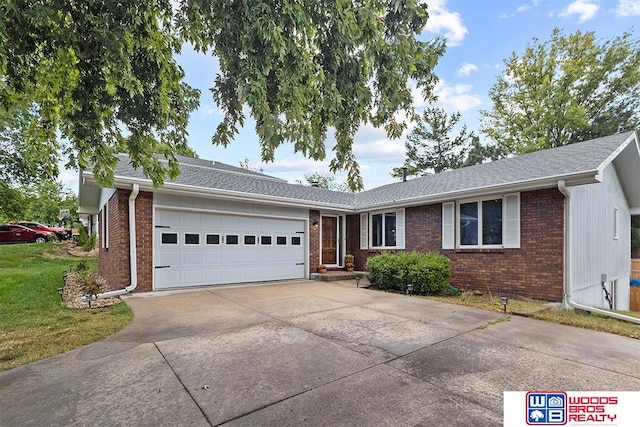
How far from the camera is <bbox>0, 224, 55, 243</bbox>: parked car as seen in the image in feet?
67.6

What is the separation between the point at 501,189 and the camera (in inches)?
301

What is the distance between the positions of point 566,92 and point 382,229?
17.8 metres

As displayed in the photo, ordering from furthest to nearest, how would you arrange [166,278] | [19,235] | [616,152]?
[19,235] < [166,278] < [616,152]

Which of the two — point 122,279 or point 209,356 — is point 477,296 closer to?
point 209,356

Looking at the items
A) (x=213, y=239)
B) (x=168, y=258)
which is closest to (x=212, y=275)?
(x=213, y=239)

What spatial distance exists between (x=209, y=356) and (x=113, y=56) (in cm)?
330

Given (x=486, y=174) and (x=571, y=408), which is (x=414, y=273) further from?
(x=571, y=408)

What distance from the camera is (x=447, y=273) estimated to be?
27.3ft

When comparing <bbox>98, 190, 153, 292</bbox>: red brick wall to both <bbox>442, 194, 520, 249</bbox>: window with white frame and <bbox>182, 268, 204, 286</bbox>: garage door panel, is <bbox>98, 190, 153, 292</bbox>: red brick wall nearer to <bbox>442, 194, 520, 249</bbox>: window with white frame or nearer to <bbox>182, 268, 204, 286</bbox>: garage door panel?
<bbox>182, 268, 204, 286</bbox>: garage door panel

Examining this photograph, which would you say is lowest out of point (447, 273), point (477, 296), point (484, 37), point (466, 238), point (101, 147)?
point (477, 296)

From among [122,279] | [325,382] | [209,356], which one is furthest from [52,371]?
[122,279]

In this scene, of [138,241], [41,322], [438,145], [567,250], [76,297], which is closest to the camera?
[41,322]

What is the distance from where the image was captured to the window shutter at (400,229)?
10586 millimetres

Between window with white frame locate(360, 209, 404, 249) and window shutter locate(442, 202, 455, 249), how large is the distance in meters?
1.59
